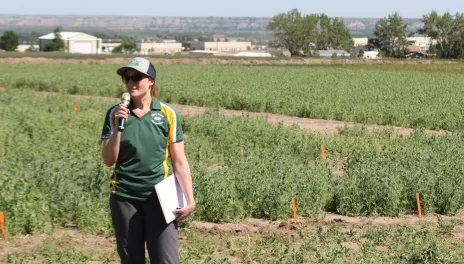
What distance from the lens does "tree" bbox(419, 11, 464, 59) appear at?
137375mm

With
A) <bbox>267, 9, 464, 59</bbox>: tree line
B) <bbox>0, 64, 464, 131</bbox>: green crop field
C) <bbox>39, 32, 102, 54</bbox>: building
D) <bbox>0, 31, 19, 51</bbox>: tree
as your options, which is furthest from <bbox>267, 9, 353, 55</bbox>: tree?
<bbox>0, 64, 464, 131</bbox>: green crop field

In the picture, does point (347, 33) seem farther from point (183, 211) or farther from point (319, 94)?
point (183, 211)

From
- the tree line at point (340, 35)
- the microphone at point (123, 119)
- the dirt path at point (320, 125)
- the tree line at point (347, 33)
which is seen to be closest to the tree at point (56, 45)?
the tree line at point (340, 35)

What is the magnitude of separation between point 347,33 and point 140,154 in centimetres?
18245

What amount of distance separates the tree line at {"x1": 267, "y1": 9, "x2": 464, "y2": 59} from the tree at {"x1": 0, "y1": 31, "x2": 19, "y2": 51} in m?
45.9

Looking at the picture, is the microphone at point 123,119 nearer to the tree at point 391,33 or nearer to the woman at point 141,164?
the woman at point 141,164

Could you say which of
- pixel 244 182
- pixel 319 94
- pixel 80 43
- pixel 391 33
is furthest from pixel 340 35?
pixel 244 182

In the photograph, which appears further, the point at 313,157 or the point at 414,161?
the point at 313,157

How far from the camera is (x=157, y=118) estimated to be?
20.8 feet

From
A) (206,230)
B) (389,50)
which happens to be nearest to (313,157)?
(206,230)

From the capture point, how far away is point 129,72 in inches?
249

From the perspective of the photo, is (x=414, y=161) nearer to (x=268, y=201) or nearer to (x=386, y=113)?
(x=268, y=201)

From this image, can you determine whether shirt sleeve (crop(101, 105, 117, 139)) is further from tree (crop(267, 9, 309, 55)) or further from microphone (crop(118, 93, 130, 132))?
tree (crop(267, 9, 309, 55))

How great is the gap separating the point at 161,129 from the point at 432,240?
4.56 meters
